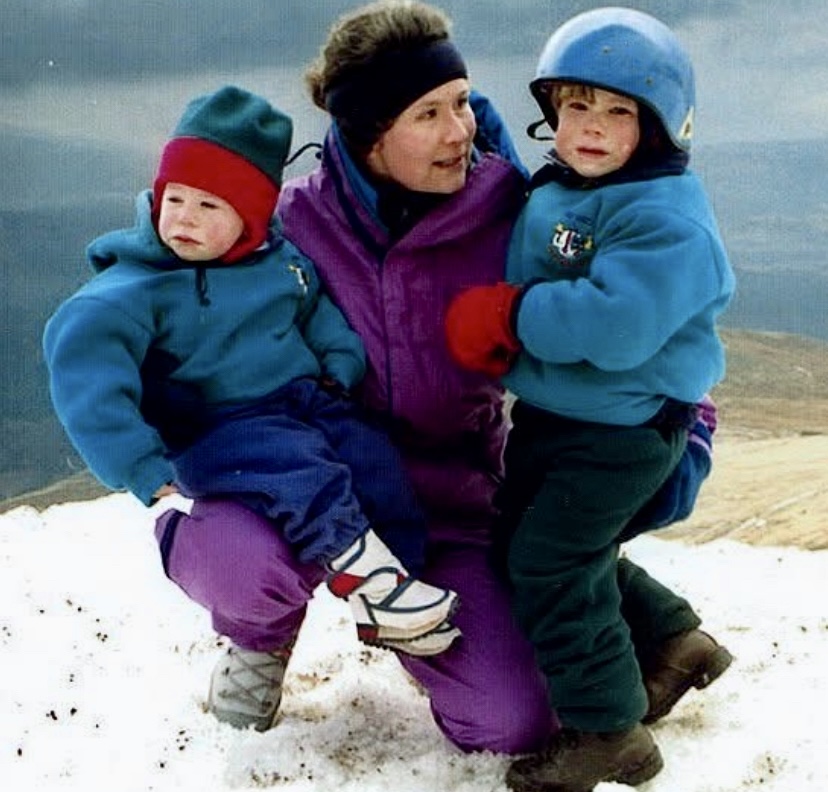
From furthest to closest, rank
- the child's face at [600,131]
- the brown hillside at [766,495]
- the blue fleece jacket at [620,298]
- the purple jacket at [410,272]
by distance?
the brown hillside at [766,495], the purple jacket at [410,272], the child's face at [600,131], the blue fleece jacket at [620,298]

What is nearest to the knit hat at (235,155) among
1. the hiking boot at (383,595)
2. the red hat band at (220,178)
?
the red hat band at (220,178)

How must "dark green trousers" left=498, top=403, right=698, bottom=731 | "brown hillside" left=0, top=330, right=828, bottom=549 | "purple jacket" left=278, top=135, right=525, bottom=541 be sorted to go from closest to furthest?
"dark green trousers" left=498, top=403, right=698, bottom=731 → "purple jacket" left=278, top=135, right=525, bottom=541 → "brown hillside" left=0, top=330, right=828, bottom=549

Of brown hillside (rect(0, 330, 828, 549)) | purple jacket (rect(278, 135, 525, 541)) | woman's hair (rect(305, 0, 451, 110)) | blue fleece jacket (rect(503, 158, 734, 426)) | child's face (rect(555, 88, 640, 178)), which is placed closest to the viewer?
blue fleece jacket (rect(503, 158, 734, 426))

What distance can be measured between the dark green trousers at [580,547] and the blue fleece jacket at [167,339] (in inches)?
21.7

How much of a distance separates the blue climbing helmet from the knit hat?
0.64 m

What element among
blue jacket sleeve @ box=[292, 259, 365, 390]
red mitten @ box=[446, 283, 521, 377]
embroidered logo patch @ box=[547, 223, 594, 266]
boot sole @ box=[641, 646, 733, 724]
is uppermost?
embroidered logo patch @ box=[547, 223, 594, 266]

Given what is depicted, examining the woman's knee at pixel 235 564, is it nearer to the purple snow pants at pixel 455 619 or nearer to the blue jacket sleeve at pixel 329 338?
the purple snow pants at pixel 455 619

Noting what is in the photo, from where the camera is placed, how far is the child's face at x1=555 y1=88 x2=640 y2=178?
2762 mm

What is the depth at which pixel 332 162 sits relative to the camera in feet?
A: 10.9

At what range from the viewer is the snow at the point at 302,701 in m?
3.05

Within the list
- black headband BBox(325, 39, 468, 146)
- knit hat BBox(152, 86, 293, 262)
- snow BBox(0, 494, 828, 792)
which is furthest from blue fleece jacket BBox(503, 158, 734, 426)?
snow BBox(0, 494, 828, 792)

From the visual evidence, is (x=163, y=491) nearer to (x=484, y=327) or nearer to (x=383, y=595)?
(x=383, y=595)

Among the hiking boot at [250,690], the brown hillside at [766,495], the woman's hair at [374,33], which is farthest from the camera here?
the brown hillside at [766,495]

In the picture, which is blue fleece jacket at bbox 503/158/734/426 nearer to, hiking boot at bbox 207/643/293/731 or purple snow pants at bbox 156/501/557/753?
purple snow pants at bbox 156/501/557/753
